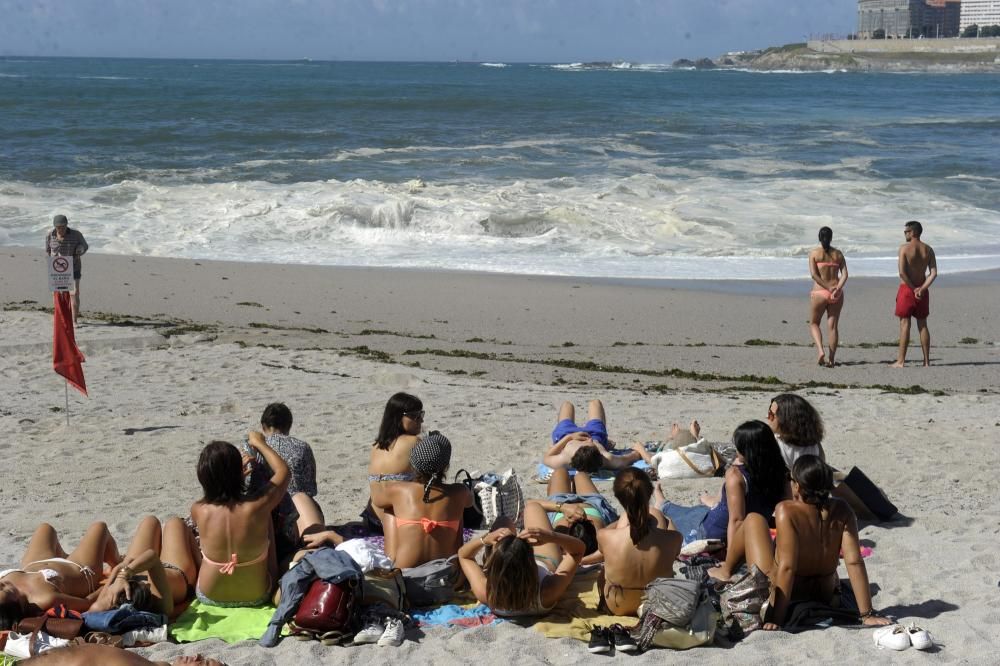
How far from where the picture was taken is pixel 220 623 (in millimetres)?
5262

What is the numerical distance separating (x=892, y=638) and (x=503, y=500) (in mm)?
2183

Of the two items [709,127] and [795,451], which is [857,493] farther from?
[709,127]

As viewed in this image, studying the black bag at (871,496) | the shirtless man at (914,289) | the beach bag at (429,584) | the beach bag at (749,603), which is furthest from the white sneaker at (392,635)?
the shirtless man at (914,289)

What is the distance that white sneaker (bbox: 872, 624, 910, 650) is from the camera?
487 centimetres

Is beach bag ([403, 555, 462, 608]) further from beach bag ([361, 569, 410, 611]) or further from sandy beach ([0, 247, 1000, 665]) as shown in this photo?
sandy beach ([0, 247, 1000, 665])

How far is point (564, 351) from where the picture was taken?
1210 cm

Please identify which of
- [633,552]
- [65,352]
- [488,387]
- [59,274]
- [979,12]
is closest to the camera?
[633,552]

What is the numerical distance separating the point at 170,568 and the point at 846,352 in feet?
28.1

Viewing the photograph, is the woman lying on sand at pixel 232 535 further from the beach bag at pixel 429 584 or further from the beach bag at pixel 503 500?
the beach bag at pixel 503 500

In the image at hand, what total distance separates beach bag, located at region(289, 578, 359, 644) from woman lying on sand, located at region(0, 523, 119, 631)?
1009 mm

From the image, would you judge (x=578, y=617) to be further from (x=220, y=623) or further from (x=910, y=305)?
(x=910, y=305)

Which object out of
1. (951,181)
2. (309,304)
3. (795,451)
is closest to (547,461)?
(795,451)

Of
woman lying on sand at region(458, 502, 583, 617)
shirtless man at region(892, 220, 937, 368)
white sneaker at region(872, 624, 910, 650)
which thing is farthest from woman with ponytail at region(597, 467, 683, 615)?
shirtless man at region(892, 220, 937, 368)

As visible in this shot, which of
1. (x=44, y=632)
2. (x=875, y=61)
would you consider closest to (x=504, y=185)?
(x=44, y=632)
